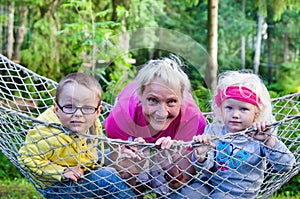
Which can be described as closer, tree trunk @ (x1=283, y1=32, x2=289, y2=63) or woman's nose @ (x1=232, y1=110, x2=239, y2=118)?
woman's nose @ (x1=232, y1=110, x2=239, y2=118)

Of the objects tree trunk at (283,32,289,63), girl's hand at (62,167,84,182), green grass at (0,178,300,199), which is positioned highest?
girl's hand at (62,167,84,182)

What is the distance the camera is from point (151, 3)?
10141 mm

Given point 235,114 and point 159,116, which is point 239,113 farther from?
point 159,116

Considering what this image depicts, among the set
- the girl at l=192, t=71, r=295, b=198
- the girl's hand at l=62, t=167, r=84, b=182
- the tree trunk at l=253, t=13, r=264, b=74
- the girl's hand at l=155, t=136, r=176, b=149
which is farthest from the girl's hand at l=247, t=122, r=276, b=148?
the tree trunk at l=253, t=13, r=264, b=74

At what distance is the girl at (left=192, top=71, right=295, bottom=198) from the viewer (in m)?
1.83

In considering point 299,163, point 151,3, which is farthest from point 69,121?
point 151,3

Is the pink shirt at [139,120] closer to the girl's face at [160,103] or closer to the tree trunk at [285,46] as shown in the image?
the girl's face at [160,103]

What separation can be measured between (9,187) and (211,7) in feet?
7.96

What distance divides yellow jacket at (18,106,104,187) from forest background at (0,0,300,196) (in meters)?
0.27

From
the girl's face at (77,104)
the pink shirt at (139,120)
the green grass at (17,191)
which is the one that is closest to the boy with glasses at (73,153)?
the girl's face at (77,104)

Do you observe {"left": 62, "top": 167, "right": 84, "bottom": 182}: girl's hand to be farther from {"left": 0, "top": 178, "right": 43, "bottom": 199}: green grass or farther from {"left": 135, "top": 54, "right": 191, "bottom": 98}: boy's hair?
{"left": 0, "top": 178, "right": 43, "bottom": 199}: green grass

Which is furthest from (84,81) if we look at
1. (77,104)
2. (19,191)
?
(19,191)

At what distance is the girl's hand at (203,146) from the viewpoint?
1730 mm

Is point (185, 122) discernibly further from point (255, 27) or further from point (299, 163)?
point (255, 27)
